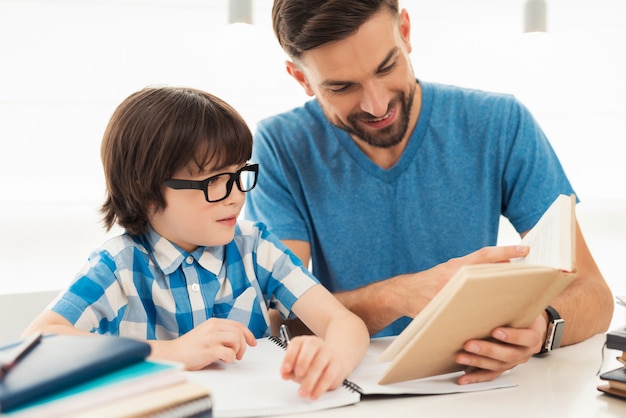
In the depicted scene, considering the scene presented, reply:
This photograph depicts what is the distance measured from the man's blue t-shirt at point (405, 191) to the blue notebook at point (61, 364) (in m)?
0.97

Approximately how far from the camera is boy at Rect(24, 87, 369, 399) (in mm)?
1221

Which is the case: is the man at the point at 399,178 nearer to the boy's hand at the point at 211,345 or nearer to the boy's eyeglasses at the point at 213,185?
the boy's eyeglasses at the point at 213,185

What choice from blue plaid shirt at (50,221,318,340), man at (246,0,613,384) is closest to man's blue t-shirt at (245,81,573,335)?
man at (246,0,613,384)

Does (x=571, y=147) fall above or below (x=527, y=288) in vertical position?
below

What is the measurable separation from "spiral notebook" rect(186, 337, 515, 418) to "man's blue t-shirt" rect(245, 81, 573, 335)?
598 millimetres

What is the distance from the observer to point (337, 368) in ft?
3.17

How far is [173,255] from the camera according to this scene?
4.19 feet

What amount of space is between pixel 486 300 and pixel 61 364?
518mm

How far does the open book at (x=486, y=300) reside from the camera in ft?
2.73

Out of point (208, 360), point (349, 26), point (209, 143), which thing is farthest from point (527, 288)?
point (349, 26)

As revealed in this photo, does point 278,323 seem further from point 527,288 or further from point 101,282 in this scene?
point 527,288

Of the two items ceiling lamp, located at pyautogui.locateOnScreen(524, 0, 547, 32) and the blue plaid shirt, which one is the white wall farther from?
the blue plaid shirt

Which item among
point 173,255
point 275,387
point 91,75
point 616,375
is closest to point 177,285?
point 173,255

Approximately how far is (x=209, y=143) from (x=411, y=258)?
0.69 meters
